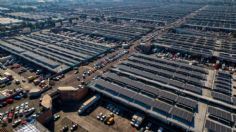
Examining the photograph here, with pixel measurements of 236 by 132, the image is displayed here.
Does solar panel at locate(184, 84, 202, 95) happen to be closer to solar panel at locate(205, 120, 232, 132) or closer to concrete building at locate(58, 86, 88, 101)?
solar panel at locate(205, 120, 232, 132)

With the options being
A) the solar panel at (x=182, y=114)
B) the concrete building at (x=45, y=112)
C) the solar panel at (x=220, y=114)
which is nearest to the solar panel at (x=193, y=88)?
the solar panel at (x=220, y=114)

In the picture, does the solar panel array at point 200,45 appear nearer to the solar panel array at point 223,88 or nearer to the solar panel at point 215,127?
the solar panel array at point 223,88

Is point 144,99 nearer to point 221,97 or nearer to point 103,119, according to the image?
point 103,119

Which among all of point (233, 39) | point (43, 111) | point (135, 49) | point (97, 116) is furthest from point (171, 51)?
point (43, 111)

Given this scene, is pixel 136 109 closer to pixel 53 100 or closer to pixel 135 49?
pixel 53 100

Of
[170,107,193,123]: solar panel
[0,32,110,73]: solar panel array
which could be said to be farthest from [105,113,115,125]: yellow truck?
[0,32,110,73]: solar panel array

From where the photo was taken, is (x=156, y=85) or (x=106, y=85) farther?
(x=156, y=85)

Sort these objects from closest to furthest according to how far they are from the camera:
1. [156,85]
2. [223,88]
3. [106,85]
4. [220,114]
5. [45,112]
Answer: [220,114] → [45,112] → [223,88] → [106,85] → [156,85]

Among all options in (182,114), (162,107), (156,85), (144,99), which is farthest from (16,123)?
(182,114)
